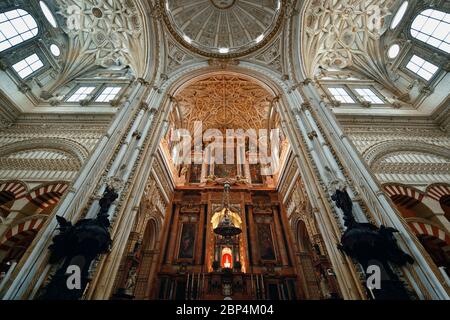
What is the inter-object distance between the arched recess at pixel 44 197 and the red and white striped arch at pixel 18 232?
1.83ft

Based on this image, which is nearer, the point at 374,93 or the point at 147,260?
the point at 147,260

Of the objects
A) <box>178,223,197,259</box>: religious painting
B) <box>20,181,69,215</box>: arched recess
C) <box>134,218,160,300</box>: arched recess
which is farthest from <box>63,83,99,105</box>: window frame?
<box>178,223,197,259</box>: religious painting

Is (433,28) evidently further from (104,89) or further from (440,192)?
(104,89)

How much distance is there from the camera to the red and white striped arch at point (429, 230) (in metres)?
6.92

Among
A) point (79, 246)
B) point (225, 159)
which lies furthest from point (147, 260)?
point (225, 159)

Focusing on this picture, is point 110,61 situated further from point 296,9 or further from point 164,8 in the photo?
point 296,9

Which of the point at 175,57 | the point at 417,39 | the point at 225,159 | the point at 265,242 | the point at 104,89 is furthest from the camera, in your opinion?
the point at 225,159

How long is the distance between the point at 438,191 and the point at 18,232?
15.3 metres

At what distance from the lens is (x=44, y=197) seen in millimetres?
7840

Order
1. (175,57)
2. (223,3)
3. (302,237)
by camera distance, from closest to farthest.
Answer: (302,237) < (175,57) < (223,3)

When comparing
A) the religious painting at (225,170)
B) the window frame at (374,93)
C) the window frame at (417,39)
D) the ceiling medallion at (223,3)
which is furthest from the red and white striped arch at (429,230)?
the ceiling medallion at (223,3)

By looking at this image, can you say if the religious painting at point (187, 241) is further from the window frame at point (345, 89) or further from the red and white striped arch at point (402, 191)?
the window frame at point (345, 89)

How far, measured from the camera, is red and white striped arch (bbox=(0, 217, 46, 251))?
6.81m
